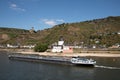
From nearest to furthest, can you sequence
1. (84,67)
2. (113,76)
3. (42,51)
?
(113,76)
(84,67)
(42,51)

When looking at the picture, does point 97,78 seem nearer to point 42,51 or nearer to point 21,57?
point 21,57

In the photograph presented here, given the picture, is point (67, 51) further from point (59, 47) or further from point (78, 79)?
point (78, 79)

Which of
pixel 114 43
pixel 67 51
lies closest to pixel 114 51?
pixel 67 51

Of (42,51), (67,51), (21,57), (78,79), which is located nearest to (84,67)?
(78,79)

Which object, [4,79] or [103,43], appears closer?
[4,79]

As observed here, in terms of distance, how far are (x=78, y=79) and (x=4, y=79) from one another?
19524 millimetres

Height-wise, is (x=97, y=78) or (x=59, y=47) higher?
(x=59, y=47)

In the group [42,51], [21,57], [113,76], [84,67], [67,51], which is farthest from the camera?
[42,51]

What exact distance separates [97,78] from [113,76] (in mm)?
4911

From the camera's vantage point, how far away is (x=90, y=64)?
77.9 meters

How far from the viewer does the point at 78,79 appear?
55.6 m

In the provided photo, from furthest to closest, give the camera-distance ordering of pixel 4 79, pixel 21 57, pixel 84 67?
pixel 21 57
pixel 84 67
pixel 4 79

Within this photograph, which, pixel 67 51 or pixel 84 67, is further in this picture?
pixel 67 51

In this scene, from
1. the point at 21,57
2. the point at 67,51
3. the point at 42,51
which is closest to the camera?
the point at 21,57
